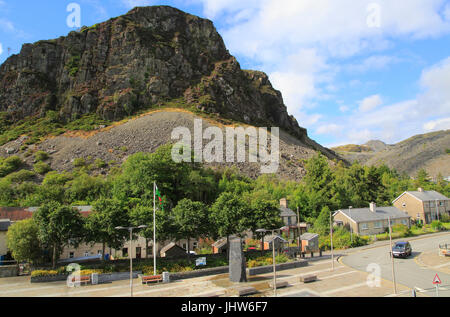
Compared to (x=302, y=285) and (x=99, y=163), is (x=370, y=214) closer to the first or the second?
(x=302, y=285)

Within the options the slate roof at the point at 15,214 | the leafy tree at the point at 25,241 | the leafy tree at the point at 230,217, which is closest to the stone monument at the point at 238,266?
the leafy tree at the point at 230,217

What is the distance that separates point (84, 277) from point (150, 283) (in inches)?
213

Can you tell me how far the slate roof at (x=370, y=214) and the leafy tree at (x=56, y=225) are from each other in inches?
1595

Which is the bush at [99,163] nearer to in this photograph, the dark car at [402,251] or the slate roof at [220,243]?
the slate roof at [220,243]

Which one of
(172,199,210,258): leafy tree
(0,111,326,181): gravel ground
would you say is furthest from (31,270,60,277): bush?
(0,111,326,181): gravel ground

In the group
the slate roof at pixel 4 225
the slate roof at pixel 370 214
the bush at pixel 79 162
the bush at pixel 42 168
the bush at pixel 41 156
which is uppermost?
the bush at pixel 41 156

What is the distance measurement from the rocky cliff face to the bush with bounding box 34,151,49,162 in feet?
113

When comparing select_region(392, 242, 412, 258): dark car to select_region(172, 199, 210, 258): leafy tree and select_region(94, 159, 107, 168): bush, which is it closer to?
select_region(172, 199, 210, 258): leafy tree

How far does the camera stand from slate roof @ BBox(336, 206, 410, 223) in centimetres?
4947

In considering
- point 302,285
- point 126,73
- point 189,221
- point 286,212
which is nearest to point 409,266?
point 302,285

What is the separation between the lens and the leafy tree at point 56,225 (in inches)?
1028

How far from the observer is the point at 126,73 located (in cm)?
14038

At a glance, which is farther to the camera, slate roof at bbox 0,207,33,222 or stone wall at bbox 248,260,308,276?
slate roof at bbox 0,207,33,222

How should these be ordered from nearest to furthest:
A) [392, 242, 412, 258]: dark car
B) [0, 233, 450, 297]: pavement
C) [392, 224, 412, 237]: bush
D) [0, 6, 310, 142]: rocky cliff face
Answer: [0, 233, 450, 297]: pavement < [392, 242, 412, 258]: dark car < [392, 224, 412, 237]: bush < [0, 6, 310, 142]: rocky cliff face
